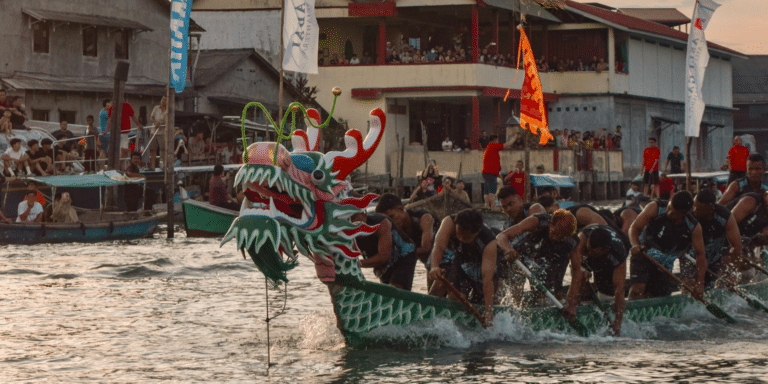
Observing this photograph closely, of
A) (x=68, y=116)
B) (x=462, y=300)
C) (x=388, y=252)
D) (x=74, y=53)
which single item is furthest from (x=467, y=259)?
(x=74, y=53)

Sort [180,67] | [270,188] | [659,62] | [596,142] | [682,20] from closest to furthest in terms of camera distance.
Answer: [270,188] < [180,67] < [596,142] < [659,62] < [682,20]

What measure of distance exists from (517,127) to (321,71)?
759cm

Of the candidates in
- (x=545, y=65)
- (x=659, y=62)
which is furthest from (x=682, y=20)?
(x=545, y=65)

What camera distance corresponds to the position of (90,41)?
40.9 m

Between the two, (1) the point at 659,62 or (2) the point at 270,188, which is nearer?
(2) the point at 270,188

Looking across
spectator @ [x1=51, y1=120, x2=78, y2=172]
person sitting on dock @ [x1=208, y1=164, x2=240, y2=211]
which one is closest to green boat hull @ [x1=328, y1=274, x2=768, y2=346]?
person sitting on dock @ [x1=208, y1=164, x2=240, y2=211]

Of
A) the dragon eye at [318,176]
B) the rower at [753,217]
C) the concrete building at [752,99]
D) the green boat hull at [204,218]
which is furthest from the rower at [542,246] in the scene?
the concrete building at [752,99]

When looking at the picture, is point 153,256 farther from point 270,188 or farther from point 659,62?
point 659,62

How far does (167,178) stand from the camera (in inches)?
1079

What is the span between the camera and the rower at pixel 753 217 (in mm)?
15531

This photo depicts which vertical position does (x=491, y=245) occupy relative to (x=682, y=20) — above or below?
below

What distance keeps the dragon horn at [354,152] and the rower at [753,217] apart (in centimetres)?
619

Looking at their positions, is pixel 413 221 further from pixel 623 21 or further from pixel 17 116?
pixel 623 21

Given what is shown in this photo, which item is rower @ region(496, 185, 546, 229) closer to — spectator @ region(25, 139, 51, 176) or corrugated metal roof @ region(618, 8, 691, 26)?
spectator @ region(25, 139, 51, 176)
